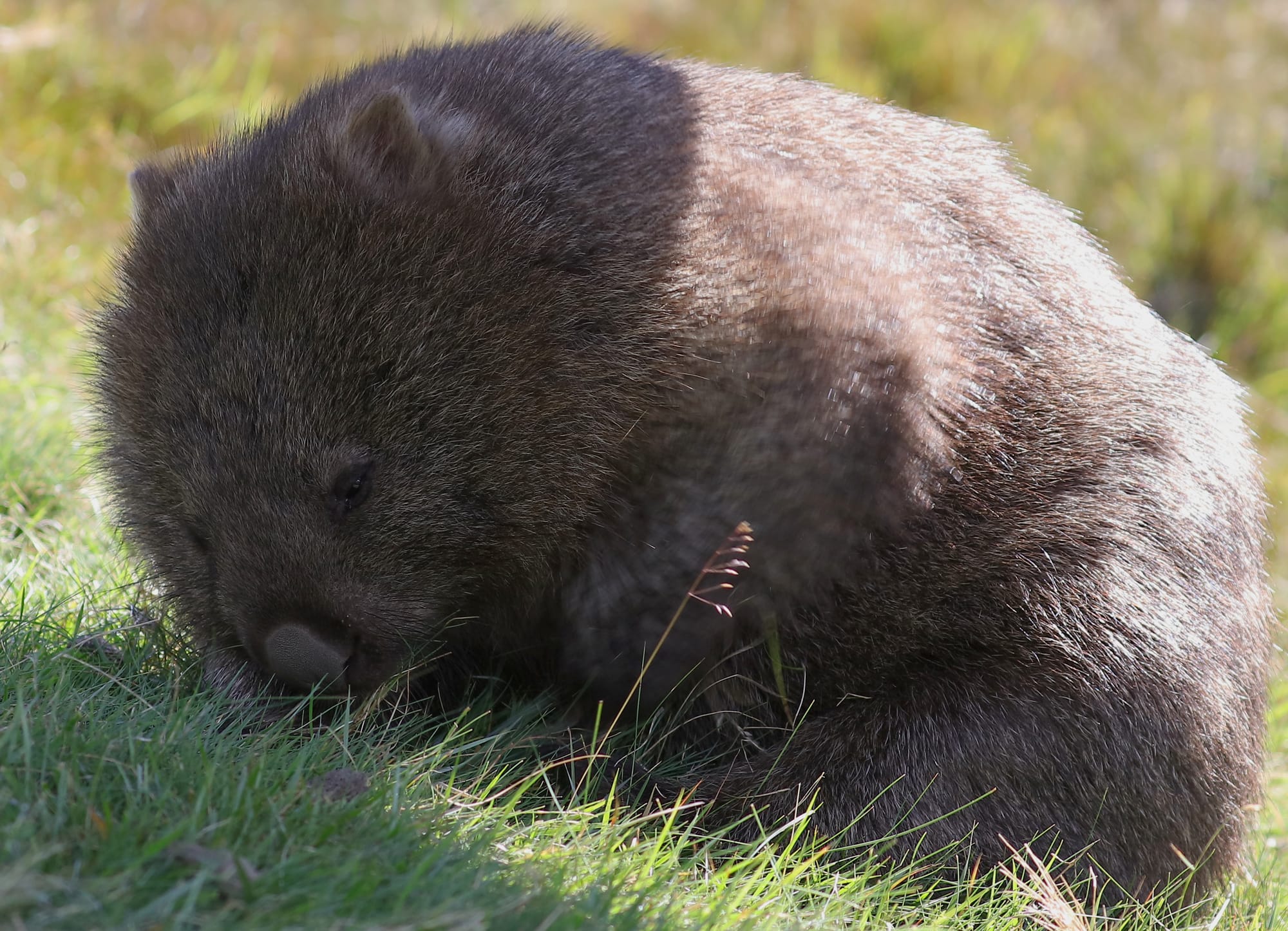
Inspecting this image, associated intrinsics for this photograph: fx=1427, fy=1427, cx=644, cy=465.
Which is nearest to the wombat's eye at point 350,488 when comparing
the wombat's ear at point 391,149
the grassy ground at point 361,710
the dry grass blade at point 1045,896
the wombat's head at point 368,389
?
the wombat's head at point 368,389

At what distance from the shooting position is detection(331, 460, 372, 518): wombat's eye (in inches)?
116

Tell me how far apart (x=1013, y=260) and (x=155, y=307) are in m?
1.98

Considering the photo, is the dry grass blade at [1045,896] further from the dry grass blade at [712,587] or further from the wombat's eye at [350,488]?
the wombat's eye at [350,488]

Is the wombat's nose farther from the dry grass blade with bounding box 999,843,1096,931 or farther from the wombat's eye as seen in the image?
the dry grass blade with bounding box 999,843,1096,931

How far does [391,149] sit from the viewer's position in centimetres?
311

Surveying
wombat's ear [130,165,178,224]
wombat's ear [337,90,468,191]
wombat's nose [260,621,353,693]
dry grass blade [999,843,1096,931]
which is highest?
wombat's ear [337,90,468,191]

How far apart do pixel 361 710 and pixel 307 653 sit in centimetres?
16

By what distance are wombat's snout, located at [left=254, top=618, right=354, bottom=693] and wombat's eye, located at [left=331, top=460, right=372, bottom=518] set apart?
250 millimetres

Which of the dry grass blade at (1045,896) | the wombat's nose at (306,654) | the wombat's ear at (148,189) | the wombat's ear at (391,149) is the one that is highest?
the wombat's ear at (391,149)

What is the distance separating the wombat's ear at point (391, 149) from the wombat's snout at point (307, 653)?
3.15ft

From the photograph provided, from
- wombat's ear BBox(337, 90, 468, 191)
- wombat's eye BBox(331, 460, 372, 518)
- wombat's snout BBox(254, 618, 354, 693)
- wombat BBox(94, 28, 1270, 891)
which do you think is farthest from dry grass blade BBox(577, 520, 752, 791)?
wombat's ear BBox(337, 90, 468, 191)

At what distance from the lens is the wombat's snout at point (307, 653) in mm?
2951

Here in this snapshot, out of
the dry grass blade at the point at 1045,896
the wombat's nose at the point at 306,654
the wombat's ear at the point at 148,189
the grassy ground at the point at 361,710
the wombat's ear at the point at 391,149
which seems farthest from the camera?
the wombat's ear at the point at 148,189

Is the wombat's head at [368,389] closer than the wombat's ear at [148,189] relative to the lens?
Yes
